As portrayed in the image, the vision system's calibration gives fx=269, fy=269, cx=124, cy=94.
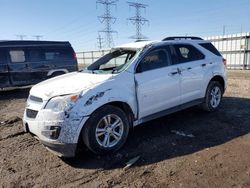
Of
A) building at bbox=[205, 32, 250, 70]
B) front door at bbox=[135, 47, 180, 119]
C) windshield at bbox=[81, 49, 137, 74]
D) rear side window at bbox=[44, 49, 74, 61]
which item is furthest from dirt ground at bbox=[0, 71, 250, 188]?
building at bbox=[205, 32, 250, 70]

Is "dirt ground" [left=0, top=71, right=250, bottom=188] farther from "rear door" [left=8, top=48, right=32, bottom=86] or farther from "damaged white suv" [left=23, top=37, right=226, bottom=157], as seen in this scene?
"rear door" [left=8, top=48, right=32, bottom=86]

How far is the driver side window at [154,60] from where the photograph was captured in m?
4.98

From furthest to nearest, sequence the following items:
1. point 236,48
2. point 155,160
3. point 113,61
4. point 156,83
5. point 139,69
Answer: point 236,48, point 113,61, point 156,83, point 139,69, point 155,160

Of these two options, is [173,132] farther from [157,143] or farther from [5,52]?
[5,52]

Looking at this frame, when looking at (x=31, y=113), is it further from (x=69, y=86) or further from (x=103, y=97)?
(x=103, y=97)

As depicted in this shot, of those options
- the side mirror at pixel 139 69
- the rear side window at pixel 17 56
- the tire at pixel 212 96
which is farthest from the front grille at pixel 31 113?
the rear side window at pixel 17 56

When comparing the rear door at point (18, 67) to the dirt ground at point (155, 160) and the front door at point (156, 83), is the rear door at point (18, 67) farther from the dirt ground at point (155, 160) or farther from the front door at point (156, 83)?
the front door at point (156, 83)

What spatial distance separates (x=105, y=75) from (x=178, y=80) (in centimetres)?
164

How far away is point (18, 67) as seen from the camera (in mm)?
11289

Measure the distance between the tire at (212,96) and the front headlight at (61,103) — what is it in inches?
139

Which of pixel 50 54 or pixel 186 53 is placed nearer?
pixel 186 53

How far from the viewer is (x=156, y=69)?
5141mm

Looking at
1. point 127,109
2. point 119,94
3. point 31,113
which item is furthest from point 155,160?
point 31,113

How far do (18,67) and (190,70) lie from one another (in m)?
8.09
